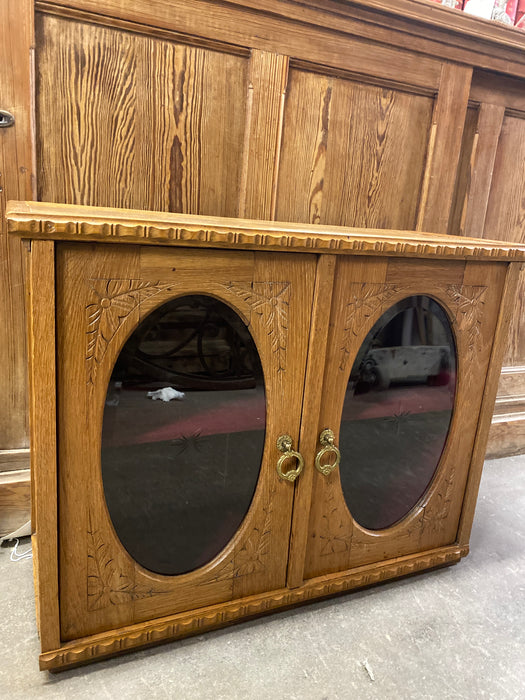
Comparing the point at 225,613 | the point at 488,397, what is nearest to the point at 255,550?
the point at 225,613

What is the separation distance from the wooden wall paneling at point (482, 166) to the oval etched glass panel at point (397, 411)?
2.59 feet

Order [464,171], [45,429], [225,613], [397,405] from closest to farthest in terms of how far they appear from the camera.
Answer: [45,429], [225,613], [397,405], [464,171]

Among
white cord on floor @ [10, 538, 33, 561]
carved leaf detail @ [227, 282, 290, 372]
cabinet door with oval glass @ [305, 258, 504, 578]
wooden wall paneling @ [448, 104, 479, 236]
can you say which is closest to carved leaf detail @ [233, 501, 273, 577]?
cabinet door with oval glass @ [305, 258, 504, 578]

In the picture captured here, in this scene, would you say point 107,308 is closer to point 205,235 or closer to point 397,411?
point 205,235

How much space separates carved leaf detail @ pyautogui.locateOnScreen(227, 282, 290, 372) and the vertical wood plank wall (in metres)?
0.51

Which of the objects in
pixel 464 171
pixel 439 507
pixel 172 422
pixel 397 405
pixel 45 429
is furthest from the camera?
pixel 464 171

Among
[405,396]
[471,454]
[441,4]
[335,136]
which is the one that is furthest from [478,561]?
[441,4]

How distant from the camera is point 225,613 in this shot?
101cm

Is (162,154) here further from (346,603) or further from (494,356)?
(346,603)

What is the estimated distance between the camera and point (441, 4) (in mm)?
1432

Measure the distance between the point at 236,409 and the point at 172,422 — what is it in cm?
12

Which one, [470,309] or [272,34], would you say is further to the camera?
[272,34]

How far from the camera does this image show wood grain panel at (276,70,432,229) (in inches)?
53.6

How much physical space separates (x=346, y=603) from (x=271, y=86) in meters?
1.28
